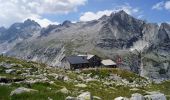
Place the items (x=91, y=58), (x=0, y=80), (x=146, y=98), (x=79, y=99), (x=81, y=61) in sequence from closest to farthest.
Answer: (x=79, y=99)
(x=146, y=98)
(x=0, y=80)
(x=81, y=61)
(x=91, y=58)

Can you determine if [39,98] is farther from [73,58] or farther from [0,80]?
[73,58]

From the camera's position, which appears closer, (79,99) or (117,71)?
(79,99)

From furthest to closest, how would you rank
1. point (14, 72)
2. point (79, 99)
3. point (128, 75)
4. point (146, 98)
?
point (128, 75) < point (14, 72) < point (146, 98) < point (79, 99)

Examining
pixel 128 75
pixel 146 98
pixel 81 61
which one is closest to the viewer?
pixel 146 98

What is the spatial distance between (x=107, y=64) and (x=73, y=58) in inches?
788

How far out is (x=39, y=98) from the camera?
20.9 metres

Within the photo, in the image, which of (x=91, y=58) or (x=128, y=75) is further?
(x=91, y=58)

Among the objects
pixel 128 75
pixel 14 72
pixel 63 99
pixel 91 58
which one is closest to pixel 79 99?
pixel 63 99

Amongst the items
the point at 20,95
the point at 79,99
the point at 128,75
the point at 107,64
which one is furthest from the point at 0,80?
the point at 107,64

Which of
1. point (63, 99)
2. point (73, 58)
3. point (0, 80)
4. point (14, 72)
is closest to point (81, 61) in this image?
→ point (73, 58)

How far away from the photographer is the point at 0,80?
31.9 metres

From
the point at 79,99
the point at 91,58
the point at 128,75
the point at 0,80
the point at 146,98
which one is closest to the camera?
the point at 79,99

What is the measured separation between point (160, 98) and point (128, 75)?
328ft

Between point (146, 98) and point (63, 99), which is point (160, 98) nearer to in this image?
point (146, 98)
